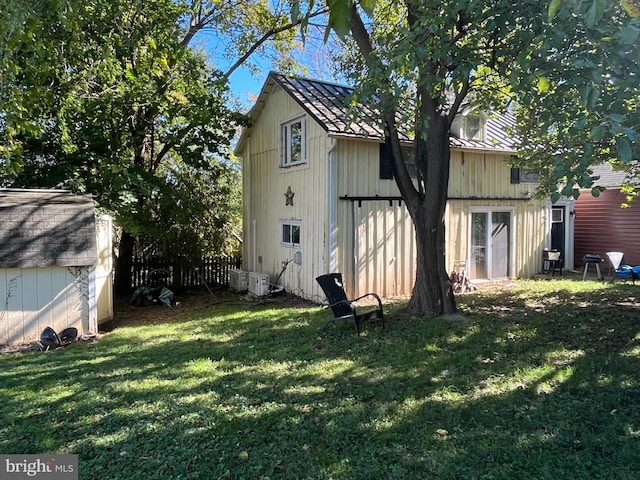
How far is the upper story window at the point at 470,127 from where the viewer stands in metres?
11.9

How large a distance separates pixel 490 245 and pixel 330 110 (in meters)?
6.22

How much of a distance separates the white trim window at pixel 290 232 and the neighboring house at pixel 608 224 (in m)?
10.2

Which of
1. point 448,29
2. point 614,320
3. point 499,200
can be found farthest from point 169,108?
point 614,320

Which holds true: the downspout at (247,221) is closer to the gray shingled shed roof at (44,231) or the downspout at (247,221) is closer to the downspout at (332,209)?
the downspout at (332,209)

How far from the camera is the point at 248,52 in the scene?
13516mm

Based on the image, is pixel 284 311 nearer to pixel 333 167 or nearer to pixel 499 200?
pixel 333 167

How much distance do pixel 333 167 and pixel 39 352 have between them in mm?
6627

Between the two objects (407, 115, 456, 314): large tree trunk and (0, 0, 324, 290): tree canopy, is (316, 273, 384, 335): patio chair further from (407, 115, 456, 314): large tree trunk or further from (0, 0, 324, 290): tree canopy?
(0, 0, 324, 290): tree canopy

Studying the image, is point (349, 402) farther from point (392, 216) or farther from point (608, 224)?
point (608, 224)

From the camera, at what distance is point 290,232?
11.7 metres

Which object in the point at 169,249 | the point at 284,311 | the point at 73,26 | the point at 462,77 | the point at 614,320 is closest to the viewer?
the point at 462,77

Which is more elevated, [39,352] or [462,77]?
[462,77]

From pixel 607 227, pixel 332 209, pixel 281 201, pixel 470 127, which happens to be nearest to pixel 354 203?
pixel 332 209

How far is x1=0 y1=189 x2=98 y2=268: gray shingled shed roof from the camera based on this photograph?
294 inches
